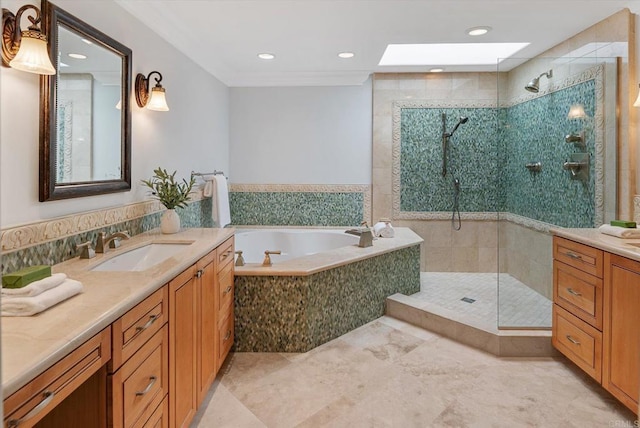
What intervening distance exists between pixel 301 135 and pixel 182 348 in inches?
138

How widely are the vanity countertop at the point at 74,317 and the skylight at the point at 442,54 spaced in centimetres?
348

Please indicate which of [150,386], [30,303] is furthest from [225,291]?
[30,303]

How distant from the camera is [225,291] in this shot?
2.62 m

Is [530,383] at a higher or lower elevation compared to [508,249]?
lower

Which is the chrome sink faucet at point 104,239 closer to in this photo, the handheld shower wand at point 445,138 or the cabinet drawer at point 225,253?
the cabinet drawer at point 225,253

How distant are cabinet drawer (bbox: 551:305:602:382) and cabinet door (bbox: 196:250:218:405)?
7.11ft

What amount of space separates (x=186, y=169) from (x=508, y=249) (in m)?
2.82

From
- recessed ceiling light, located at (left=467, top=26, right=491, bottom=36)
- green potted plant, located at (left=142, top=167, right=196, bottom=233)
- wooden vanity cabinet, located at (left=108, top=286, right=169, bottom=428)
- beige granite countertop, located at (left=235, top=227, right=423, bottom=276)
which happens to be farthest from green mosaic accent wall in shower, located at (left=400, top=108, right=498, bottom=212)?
wooden vanity cabinet, located at (left=108, top=286, right=169, bottom=428)

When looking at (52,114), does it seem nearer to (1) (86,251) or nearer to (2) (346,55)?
(1) (86,251)

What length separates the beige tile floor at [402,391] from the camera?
7.11 feet

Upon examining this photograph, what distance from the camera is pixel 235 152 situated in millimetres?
5000

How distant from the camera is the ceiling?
9.24 feet

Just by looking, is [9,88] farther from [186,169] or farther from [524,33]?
[524,33]

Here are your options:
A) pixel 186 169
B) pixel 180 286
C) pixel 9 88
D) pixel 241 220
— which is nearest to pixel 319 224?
pixel 241 220
